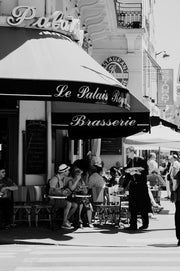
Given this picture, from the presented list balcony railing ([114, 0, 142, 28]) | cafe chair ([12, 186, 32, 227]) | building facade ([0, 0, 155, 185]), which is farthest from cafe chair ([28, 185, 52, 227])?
balcony railing ([114, 0, 142, 28])

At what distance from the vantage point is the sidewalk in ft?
41.2

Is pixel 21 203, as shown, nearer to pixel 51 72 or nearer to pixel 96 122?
pixel 51 72

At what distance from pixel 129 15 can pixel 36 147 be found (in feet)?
53.7

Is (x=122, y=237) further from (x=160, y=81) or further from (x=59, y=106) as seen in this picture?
(x=160, y=81)

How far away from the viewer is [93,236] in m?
13.4

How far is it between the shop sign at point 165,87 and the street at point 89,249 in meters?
26.9

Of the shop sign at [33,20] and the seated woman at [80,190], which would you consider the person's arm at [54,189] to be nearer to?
the seated woman at [80,190]

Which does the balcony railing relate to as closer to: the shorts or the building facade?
the building facade

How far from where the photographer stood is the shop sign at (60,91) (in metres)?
13.1

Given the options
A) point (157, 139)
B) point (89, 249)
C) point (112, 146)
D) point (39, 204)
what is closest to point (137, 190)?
point (39, 204)

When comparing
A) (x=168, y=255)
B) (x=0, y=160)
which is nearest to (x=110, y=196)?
(x=0, y=160)

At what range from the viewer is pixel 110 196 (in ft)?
52.5

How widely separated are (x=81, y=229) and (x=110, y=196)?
1.82 metres

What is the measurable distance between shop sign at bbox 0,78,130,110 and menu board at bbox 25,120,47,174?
1.22 meters
